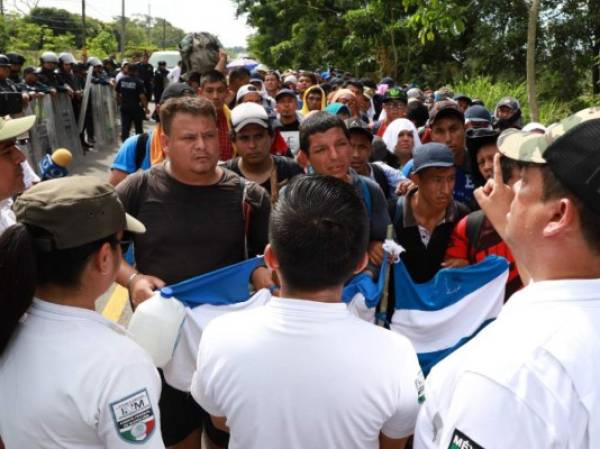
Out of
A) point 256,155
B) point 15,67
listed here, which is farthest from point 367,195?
point 15,67

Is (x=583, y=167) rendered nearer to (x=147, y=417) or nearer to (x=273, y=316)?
(x=273, y=316)

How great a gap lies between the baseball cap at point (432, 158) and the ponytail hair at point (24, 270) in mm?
2206

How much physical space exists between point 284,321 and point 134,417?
0.46 m

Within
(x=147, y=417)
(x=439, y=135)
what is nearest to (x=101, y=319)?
(x=147, y=417)

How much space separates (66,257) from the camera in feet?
5.65

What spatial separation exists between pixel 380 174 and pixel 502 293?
1.64m

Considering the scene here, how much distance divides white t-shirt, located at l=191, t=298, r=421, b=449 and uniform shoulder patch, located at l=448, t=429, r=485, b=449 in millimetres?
524

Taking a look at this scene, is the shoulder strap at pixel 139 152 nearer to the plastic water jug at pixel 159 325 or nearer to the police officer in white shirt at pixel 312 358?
the plastic water jug at pixel 159 325

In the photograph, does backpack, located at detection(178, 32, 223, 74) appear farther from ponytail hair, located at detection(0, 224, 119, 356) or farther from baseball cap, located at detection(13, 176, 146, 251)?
ponytail hair, located at detection(0, 224, 119, 356)

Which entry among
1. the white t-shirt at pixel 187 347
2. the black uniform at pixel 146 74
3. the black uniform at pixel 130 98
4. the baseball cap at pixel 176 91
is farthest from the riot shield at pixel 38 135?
the black uniform at pixel 146 74

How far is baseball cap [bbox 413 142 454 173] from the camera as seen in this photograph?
3457 mm

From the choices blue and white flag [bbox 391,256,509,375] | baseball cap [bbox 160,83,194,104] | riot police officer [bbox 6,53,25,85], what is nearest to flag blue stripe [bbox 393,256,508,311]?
blue and white flag [bbox 391,256,509,375]

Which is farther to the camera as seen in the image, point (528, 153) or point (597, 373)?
point (528, 153)

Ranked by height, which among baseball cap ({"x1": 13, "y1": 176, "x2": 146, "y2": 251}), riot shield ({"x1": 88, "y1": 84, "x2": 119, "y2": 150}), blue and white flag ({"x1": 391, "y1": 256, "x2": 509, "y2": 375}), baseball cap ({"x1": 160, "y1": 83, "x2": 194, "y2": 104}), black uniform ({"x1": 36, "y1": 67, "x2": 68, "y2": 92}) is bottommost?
riot shield ({"x1": 88, "y1": 84, "x2": 119, "y2": 150})
